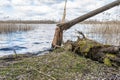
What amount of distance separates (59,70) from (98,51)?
4.95ft

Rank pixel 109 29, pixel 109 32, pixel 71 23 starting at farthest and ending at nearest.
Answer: pixel 109 29 < pixel 109 32 < pixel 71 23

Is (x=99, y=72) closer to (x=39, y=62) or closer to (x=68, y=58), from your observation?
(x=68, y=58)

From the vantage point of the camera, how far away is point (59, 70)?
195 inches

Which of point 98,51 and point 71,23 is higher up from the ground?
point 71,23

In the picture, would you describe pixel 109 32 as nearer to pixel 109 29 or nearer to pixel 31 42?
pixel 109 29

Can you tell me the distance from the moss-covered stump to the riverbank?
238 mm

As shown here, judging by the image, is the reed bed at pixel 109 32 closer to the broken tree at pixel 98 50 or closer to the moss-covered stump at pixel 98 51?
the broken tree at pixel 98 50

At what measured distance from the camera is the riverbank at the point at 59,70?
4.60 metres

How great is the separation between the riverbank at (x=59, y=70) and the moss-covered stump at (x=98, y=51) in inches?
9.4

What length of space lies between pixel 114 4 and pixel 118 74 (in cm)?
298

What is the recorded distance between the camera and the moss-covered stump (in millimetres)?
5688

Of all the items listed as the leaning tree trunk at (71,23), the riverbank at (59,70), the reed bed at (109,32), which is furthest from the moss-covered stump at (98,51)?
the reed bed at (109,32)

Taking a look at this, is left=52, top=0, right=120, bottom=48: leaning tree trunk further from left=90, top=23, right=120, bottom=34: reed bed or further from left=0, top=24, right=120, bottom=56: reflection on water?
left=90, top=23, right=120, bottom=34: reed bed

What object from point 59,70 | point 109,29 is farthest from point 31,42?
point 59,70
